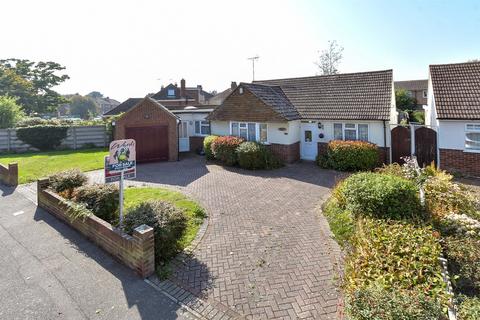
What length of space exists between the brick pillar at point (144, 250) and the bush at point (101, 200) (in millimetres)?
2190

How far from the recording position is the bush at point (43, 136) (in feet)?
72.8

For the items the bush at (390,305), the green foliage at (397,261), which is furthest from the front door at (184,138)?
the bush at (390,305)

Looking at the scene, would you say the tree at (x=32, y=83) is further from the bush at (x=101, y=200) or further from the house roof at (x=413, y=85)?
the house roof at (x=413, y=85)

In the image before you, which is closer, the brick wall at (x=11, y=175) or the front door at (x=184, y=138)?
the brick wall at (x=11, y=175)

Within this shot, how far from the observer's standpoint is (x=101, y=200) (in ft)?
25.5

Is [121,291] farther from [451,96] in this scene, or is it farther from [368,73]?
[368,73]

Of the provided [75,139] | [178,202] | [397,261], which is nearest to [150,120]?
[178,202]

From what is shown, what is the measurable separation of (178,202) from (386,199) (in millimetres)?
6220

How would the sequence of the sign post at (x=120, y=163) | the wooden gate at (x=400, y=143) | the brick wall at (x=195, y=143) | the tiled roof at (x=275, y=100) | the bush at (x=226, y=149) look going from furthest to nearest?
the brick wall at (x=195, y=143) → the tiled roof at (x=275, y=100) → the bush at (x=226, y=149) → the wooden gate at (x=400, y=143) → the sign post at (x=120, y=163)

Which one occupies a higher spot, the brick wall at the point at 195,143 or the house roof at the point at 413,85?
the house roof at the point at 413,85

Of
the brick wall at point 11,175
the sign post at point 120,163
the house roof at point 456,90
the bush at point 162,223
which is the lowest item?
the bush at point 162,223

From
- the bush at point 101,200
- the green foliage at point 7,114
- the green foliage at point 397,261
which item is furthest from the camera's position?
the green foliage at point 7,114

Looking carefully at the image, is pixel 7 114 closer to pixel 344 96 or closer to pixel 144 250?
pixel 144 250

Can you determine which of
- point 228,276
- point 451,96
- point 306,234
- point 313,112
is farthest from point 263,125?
point 228,276
